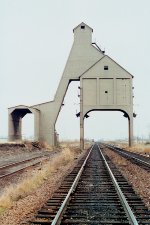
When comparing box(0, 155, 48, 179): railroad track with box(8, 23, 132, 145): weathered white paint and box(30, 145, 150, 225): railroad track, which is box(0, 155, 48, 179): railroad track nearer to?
box(30, 145, 150, 225): railroad track

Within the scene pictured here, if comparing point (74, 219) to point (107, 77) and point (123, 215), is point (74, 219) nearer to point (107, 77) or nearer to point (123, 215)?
point (123, 215)

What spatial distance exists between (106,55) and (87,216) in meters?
40.3

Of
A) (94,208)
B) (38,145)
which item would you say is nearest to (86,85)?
(38,145)

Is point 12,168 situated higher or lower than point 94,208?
lower

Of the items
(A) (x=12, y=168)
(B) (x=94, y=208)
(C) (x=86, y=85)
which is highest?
(C) (x=86, y=85)

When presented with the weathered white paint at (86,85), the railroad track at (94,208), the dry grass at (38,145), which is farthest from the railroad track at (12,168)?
the weathered white paint at (86,85)

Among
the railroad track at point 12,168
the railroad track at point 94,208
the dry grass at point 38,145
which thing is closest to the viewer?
the railroad track at point 94,208

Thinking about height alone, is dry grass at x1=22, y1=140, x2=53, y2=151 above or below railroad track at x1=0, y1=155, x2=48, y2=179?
above

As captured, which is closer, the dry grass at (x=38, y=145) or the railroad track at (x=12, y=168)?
the railroad track at (x=12, y=168)

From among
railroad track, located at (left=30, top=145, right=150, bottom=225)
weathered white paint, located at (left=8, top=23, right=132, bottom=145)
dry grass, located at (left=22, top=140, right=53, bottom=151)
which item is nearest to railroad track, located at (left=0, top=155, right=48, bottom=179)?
railroad track, located at (left=30, top=145, right=150, bottom=225)

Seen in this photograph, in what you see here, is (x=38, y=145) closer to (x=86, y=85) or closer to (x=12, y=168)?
(x=86, y=85)

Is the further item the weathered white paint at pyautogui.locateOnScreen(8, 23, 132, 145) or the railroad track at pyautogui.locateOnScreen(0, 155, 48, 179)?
the weathered white paint at pyautogui.locateOnScreen(8, 23, 132, 145)

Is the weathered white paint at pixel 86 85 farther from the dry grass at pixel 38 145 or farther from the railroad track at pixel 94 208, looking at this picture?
the railroad track at pixel 94 208

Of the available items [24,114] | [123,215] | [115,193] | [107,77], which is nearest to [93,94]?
[107,77]
